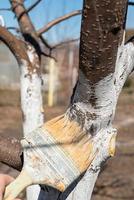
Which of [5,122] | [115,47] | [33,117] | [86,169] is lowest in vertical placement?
[5,122]

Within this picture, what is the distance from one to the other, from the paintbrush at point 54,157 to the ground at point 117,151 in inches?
14.1

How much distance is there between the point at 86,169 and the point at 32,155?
0.13 meters

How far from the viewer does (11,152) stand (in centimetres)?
114

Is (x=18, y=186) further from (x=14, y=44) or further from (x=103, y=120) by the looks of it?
(x=14, y=44)

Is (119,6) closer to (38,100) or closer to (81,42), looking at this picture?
(81,42)

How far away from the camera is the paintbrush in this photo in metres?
0.98

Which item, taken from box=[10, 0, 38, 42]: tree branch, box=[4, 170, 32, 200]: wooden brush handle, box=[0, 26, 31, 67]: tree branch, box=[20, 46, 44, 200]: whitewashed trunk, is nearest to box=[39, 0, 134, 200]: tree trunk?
box=[4, 170, 32, 200]: wooden brush handle

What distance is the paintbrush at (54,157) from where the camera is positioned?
0.98 metres

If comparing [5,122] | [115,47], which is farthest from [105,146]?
[5,122]

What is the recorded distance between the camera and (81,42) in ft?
2.79

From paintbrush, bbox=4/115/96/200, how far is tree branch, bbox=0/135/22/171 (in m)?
0.10

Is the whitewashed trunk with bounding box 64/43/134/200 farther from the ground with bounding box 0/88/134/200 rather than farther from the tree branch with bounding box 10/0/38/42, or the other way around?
the tree branch with bounding box 10/0/38/42

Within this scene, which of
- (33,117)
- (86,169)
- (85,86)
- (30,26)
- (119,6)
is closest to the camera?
(119,6)

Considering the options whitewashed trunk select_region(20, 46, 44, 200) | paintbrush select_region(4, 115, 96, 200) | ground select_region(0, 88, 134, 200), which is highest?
paintbrush select_region(4, 115, 96, 200)
